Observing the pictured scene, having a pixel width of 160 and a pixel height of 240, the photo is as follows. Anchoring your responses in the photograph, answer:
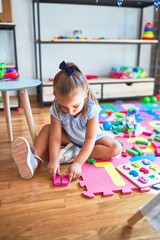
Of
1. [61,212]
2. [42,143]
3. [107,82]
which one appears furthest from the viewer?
[107,82]

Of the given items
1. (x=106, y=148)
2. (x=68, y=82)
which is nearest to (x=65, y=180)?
(x=106, y=148)

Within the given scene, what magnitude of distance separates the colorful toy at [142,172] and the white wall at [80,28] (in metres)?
1.41

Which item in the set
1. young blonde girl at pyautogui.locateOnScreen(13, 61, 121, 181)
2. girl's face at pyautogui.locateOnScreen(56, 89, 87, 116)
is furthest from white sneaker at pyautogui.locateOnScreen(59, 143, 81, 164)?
girl's face at pyautogui.locateOnScreen(56, 89, 87, 116)

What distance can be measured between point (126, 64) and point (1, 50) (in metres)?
1.18

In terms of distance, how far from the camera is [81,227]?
658 millimetres

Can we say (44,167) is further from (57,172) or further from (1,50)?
(1,50)

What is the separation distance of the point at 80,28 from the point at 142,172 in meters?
1.58

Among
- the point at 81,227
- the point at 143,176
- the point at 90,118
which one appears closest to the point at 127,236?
the point at 81,227

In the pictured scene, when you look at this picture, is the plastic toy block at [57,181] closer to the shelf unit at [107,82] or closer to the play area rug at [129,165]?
the play area rug at [129,165]

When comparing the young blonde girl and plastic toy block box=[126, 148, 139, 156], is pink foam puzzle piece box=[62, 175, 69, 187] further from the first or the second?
plastic toy block box=[126, 148, 139, 156]

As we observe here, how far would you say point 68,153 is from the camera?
998 millimetres

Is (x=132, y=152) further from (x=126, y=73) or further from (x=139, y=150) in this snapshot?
(x=126, y=73)

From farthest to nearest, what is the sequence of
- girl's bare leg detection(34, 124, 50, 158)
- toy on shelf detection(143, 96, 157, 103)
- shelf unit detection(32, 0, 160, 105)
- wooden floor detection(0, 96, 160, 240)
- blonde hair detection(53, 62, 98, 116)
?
1. toy on shelf detection(143, 96, 157, 103)
2. shelf unit detection(32, 0, 160, 105)
3. girl's bare leg detection(34, 124, 50, 158)
4. blonde hair detection(53, 62, 98, 116)
5. wooden floor detection(0, 96, 160, 240)

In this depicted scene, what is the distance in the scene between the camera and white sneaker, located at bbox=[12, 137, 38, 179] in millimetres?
841
